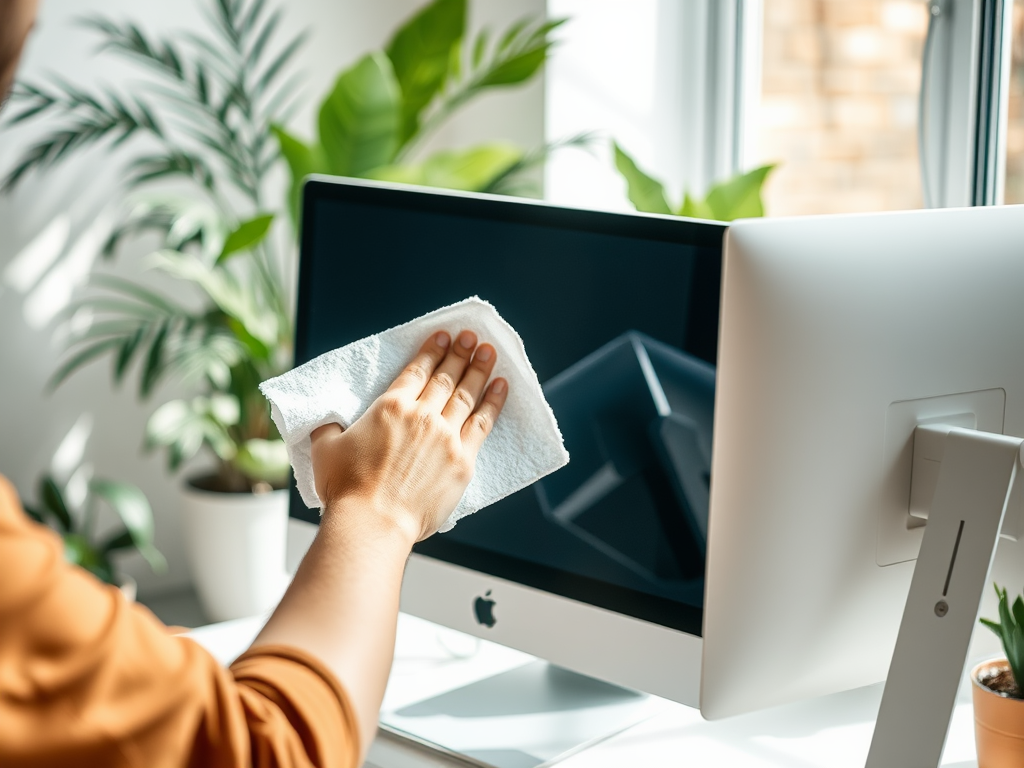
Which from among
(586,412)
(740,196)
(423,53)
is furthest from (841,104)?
(586,412)

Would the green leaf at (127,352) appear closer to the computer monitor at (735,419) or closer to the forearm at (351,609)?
the computer monitor at (735,419)

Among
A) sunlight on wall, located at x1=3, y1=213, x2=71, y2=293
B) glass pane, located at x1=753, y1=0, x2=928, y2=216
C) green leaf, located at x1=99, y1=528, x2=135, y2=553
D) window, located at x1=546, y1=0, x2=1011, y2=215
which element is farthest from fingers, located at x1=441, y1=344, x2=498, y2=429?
sunlight on wall, located at x1=3, y1=213, x2=71, y2=293

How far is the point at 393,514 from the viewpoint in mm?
739

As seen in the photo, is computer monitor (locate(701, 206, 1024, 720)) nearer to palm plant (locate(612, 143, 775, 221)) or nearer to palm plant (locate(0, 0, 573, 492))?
palm plant (locate(612, 143, 775, 221))

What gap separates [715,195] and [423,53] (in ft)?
2.78

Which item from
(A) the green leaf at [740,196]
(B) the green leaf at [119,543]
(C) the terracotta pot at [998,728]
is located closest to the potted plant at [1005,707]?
(C) the terracotta pot at [998,728]

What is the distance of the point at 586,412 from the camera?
3.41 feet

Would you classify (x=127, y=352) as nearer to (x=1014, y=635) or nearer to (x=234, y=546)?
(x=234, y=546)

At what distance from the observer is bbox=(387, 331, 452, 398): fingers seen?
85cm

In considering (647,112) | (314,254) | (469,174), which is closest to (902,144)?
(647,112)

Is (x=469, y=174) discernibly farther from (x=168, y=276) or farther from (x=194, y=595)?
(x=194, y=595)

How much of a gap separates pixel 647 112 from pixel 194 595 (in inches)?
65.8

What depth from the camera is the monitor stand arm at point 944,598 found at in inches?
35.0

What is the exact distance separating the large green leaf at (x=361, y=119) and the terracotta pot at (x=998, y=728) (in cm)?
168
